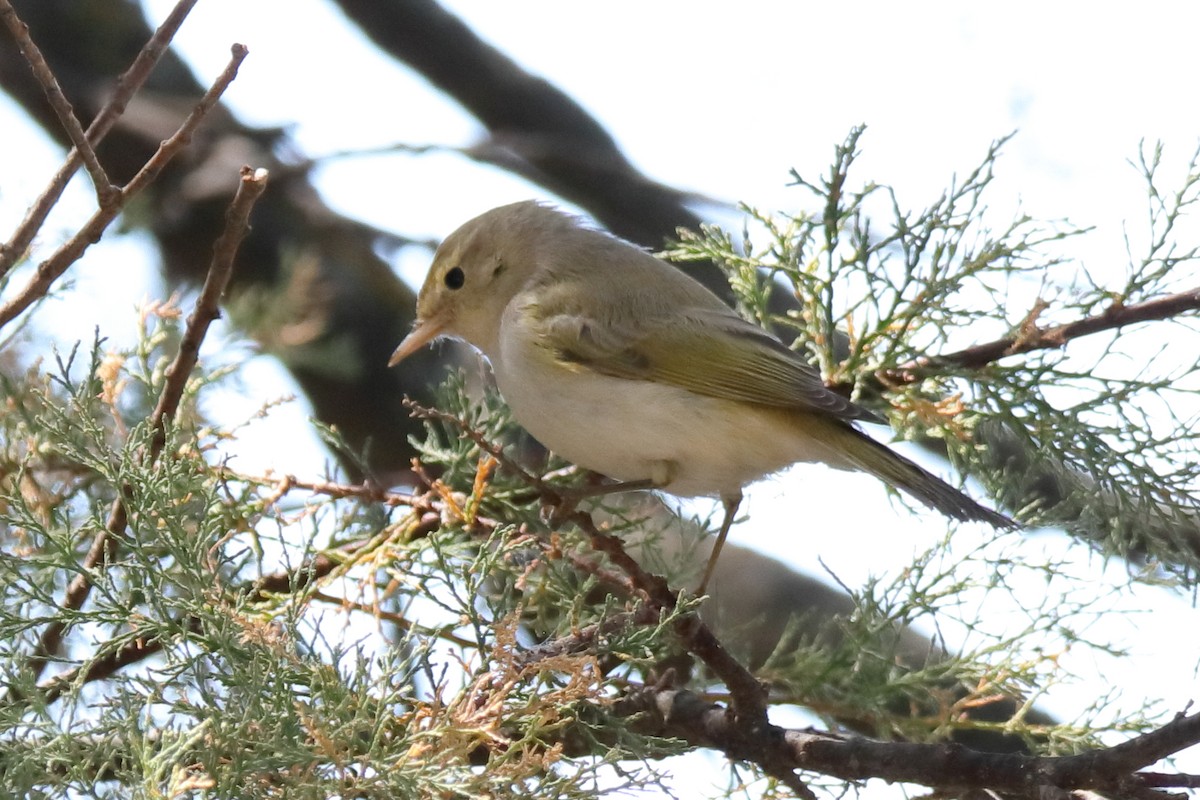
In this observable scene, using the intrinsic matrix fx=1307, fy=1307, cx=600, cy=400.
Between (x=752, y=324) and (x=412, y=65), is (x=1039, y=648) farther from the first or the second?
(x=412, y=65)

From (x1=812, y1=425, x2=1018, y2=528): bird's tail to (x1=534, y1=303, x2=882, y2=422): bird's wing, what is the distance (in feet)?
0.38

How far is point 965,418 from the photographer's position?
9.06 feet

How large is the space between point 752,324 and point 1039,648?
1008 mm

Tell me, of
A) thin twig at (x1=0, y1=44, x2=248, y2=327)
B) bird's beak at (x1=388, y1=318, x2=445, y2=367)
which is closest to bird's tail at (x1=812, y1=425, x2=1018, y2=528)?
bird's beak at (x1=388, y1=318, x2=445, y2=367)

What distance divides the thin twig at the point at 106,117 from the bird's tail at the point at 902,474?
1620 millimetres

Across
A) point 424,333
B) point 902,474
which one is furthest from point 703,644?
point 424,333

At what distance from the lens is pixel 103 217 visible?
6.50 ft

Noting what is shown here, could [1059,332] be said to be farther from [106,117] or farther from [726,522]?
[106,117]

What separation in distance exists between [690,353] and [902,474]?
59cm

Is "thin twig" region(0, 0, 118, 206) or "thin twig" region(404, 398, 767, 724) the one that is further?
"thin twig" region(404, 398, 767, 724)

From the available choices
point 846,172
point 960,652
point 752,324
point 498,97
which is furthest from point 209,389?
point 498,97

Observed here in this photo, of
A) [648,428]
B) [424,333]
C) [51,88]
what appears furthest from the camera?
[424,333]

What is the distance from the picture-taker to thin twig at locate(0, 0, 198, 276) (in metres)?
1.90

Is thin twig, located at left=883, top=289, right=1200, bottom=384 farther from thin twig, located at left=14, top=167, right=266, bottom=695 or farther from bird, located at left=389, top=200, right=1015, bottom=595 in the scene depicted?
thin twig, located at left=14, top=167, right=266, bottom=695
